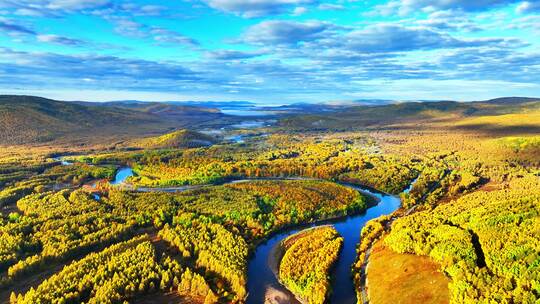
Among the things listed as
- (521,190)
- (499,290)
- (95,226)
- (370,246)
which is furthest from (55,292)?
(521,190)

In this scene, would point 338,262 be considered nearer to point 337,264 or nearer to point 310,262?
point 337,264

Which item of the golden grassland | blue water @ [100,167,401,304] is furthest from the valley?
blue water @ [100,167,401,304]

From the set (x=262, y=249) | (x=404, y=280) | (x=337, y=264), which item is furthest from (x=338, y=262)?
(x=262, y=249)

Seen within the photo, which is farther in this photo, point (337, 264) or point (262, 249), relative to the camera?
point (262, 249)

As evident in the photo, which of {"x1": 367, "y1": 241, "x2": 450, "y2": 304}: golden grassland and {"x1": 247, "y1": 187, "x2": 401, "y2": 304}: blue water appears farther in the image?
{"x1": 247, "y1": 187, "x2": 401, "y2": 304}: blue water

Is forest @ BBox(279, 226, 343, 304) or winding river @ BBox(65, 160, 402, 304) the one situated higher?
forest @ BBox(279, 226, 343, 304)

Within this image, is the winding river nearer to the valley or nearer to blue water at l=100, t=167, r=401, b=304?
blue water at l=100, t=167, r=401, b=304

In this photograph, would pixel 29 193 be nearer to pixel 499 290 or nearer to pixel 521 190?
pixel 499 290

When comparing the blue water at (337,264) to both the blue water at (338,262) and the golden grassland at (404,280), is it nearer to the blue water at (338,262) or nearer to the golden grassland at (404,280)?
the blue water at (338,262)

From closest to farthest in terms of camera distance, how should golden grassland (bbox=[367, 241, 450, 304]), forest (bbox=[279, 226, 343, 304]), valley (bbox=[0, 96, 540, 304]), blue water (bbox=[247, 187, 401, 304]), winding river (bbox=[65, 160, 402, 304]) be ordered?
golden grassland (bbox=[367, 241, 450, 304]), valley (bbox=[0, 96, 540, 304]), forest (bbox=[279, 226, 343, 304]), winding river (bbox=[65, 160, 402, 304]), blue water (bbox=[247, 187, 401, 304])
